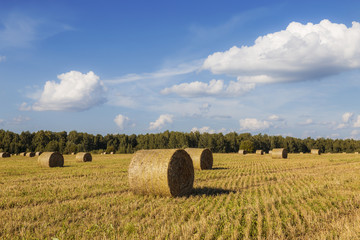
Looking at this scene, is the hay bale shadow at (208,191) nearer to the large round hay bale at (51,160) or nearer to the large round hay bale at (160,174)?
the large round hay bale at (160,174)

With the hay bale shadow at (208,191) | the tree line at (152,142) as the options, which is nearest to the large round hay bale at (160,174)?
the hay bale shadow at (208,191)

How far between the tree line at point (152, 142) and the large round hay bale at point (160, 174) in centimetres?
7542

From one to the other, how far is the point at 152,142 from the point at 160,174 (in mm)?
95728

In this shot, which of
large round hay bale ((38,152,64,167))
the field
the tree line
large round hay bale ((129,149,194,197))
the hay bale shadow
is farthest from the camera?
the tree line

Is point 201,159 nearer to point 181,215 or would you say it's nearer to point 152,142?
point 181,215

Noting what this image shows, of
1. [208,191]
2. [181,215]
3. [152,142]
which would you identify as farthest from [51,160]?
[152,142]

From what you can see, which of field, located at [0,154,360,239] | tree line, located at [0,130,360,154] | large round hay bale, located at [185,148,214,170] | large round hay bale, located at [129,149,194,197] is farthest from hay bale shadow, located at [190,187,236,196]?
tree line, located at [0,130,360,154]

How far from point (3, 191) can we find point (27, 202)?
116 inches

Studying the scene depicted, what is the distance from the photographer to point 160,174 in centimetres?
1142

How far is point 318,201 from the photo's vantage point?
1011 cm

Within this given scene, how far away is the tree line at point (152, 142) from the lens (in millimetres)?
89562

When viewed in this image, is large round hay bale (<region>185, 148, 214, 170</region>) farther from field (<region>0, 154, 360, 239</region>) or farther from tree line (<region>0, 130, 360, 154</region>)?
tree line (<region>0, 130, 360, 154</region>)

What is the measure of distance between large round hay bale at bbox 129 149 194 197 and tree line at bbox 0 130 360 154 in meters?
75.4

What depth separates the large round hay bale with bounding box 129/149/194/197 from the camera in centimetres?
1134
